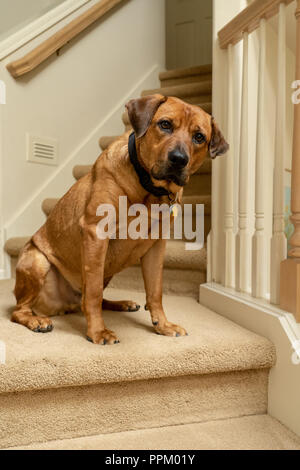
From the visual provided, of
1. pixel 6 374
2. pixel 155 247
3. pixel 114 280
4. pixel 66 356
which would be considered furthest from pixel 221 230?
pixel 6 374

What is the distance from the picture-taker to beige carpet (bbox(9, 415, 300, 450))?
0.95 meters

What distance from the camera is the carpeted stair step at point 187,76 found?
289 centimetres

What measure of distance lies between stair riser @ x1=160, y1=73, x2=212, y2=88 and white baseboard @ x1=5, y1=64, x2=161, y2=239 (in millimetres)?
157

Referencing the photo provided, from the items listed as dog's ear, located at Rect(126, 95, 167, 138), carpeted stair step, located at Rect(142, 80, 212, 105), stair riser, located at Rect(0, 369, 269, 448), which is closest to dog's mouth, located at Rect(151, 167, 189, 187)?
dog's ear, located at Rect(126, 95, 167, 138)

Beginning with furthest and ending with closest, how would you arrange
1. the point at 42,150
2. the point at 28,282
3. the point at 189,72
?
the point at 189,72
the point at 42,150
the point at 28,282

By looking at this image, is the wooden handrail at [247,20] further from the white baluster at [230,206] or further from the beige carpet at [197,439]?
the beige carpet at [197,439]

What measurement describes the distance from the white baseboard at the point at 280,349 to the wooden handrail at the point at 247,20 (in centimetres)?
98

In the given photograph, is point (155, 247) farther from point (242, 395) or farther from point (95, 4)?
point (95, 4)

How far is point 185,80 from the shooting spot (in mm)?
2996

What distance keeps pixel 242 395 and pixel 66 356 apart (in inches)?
20.7

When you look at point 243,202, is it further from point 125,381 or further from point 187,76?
point 187,76

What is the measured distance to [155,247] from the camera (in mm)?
1317

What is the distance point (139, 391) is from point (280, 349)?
418mm

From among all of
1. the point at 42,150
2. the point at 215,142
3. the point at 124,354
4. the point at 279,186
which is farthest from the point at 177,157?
the point at 42,150
